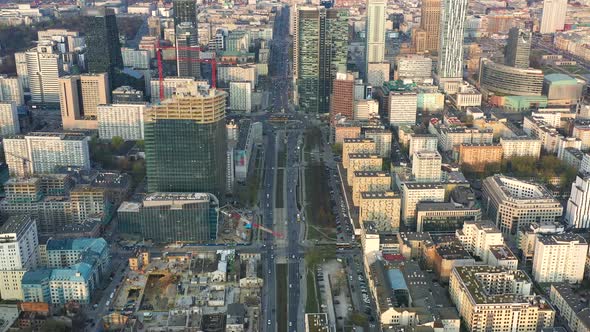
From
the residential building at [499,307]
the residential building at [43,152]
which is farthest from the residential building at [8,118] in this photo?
the residential building at [499,307]

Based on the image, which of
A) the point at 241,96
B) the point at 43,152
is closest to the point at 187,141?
the point at 43,152

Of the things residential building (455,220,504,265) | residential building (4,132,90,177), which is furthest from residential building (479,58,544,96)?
residential building (4,132,90,177)

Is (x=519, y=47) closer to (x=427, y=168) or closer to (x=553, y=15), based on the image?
(x=427, y=168)

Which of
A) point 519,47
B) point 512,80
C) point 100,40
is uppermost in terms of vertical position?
point 100,40

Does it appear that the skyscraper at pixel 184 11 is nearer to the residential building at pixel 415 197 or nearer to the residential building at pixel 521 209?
the residential building at pixel 415 197

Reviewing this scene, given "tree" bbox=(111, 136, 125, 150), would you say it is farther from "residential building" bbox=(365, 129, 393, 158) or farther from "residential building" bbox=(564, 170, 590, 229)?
"residential building" bbox=(564, 170, 590, 229)

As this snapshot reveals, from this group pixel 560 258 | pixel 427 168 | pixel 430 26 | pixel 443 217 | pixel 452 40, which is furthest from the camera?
pixel 430 26
